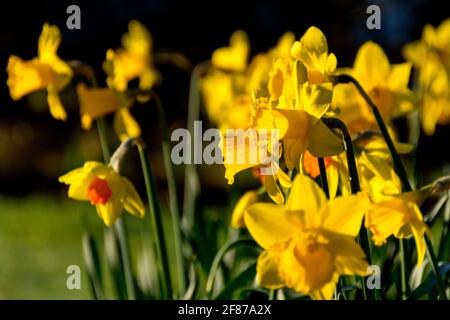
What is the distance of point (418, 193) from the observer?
1.55 metres

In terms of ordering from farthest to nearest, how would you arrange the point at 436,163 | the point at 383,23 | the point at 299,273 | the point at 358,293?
the point at 383,23 → the point at 436,163 → the point at 358,293 → the point at 299,273

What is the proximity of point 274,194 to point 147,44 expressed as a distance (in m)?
1.93

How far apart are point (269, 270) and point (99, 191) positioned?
0.59 meters

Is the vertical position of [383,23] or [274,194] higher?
[383,23]

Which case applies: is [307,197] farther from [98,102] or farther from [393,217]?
[98,102]

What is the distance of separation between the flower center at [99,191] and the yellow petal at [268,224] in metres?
0.55

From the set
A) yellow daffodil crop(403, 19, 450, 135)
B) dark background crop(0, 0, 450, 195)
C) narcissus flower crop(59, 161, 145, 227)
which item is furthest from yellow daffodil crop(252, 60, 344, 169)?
dark background crop(0, 0, 450, 195)

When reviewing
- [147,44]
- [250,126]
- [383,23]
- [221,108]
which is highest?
[383,23]

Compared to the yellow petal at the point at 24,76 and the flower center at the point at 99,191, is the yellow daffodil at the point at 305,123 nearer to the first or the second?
→ the flower center at the point at 99,191

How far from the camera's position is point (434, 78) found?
106 inches

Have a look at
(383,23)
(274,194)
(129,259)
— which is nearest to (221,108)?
(129,259)

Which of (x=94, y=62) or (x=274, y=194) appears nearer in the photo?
(x=274, y=194)

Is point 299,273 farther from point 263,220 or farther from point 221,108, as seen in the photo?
point 221,108

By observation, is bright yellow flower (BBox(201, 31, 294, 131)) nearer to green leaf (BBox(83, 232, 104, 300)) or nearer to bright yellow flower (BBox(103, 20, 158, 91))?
bright yellow flower (BBox(103, 20, 158, 91))
